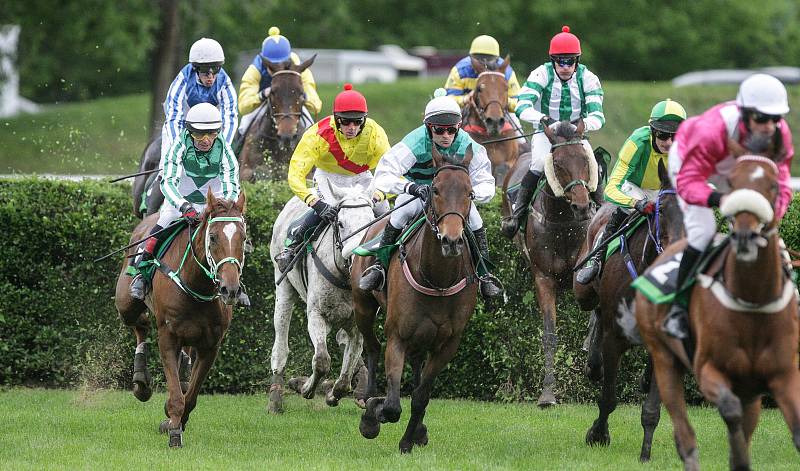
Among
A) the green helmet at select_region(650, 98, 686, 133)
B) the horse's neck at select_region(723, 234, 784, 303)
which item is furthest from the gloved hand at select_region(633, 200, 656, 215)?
the horse's neck at select_region(723, 234, 784, 303)

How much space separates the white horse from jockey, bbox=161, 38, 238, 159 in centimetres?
130

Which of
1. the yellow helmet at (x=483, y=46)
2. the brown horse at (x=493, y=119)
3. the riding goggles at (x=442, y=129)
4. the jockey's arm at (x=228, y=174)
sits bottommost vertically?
the jockey's arm at (x=228, y=174)

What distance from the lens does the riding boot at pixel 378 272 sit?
31.3ft

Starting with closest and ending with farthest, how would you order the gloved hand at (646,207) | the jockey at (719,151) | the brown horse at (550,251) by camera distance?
the jockey at (719,151) < the gloved hand at (646,207) < the brown horse at (550,251)

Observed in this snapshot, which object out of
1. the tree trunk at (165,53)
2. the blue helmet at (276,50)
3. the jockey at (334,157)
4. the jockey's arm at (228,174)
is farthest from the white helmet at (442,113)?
the tree trunk at (165,53)

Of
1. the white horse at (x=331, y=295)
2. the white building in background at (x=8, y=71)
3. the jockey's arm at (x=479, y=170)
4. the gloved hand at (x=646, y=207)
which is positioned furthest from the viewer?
the white building in background at (x=8, y=71)

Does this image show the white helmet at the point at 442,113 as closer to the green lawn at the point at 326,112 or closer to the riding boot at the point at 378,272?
the riding boot at the point at 378,272

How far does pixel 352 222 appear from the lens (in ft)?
35.6

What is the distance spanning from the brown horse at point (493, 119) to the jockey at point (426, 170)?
4.35m

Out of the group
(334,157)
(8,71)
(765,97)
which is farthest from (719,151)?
(8,71)

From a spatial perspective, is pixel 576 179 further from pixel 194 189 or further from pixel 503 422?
pixel 194 189

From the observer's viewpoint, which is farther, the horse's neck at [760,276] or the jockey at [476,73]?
the jockey at [476,73]

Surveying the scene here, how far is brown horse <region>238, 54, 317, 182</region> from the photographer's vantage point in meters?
14.1

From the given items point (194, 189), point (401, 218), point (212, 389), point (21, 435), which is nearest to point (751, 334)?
point (401, 218)
